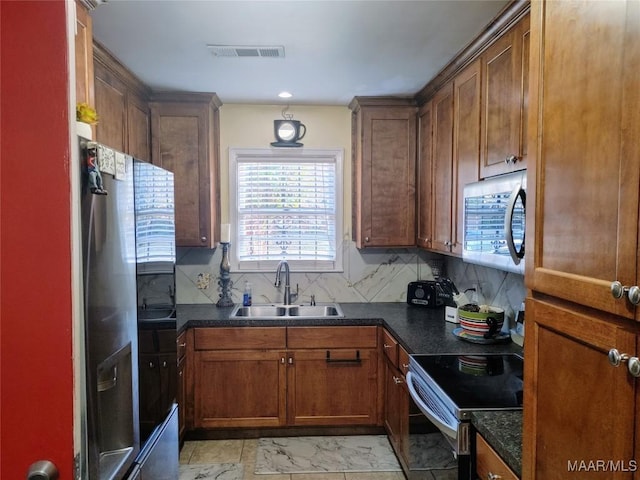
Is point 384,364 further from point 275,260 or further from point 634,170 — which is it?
point 634,170

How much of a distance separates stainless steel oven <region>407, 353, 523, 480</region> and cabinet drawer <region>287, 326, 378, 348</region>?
822 mm

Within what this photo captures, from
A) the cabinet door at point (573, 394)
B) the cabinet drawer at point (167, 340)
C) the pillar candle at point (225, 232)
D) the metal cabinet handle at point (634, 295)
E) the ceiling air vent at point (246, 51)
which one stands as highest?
the ceiling air vent at point (246, 51)

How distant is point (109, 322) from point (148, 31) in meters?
1.48

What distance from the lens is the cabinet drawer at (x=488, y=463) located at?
1.29 metres

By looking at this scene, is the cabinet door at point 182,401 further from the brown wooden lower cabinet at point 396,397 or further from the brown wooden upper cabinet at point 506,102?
the brown wooden upper cabinet at point 506,102

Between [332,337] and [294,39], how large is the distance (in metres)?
1.88

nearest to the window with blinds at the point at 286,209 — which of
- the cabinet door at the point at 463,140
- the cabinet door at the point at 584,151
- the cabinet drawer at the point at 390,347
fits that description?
the cabinet drawer at the point at 390,347

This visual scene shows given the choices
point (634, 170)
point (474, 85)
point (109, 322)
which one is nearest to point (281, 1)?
point (474, 85)

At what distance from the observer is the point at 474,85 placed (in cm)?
229

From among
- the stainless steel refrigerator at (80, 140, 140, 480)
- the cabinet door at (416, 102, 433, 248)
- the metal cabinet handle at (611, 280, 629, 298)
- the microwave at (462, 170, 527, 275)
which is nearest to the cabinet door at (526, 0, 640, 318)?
the metal cabinet handle at (611, 280, 629, 298)

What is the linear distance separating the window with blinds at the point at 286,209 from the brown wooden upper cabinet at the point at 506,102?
1.59 m

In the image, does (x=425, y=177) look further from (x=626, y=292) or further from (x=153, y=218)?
(x=626, y=292)

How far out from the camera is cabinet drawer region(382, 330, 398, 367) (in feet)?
8.73

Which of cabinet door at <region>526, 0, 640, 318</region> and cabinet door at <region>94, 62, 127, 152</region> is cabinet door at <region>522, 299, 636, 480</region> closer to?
cabinet door at <region>526, 0, 640, 318</region>
